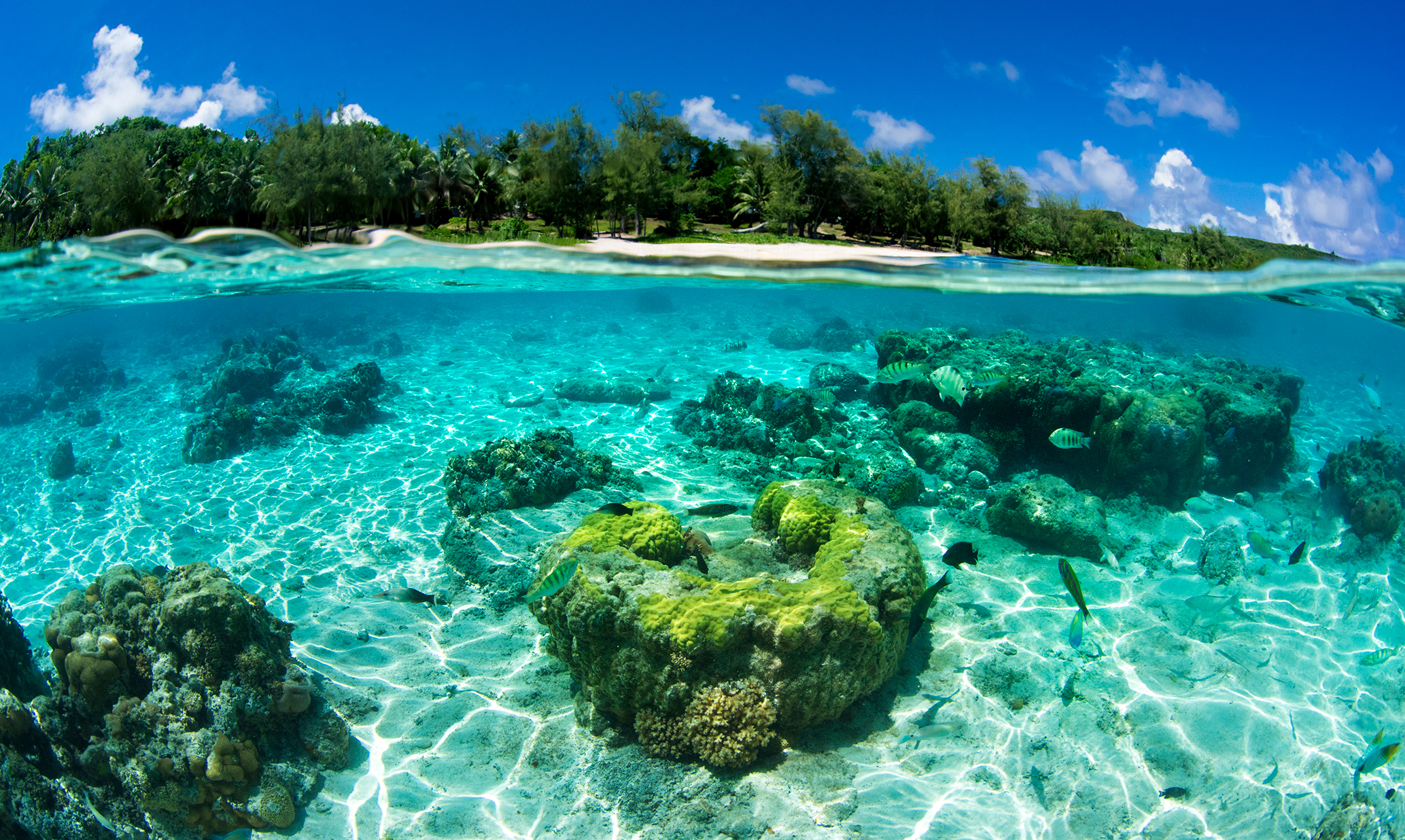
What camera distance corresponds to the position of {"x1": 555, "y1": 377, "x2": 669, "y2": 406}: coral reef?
663 inches

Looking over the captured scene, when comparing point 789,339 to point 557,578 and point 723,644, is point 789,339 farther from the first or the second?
point 557,578

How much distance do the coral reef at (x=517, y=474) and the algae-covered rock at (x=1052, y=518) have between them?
7014 mm

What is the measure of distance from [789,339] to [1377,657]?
707 inches

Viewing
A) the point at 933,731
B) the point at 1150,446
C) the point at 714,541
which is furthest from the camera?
the point at 1150,446

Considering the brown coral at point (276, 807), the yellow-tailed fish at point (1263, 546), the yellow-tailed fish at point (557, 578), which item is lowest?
the brown coral at point (276, 807)

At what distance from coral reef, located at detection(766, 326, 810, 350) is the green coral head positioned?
1658 centimetres

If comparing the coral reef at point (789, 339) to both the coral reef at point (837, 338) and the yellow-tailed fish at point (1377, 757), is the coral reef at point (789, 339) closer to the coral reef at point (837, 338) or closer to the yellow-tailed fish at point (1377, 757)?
the coral reef at point (837, 338)

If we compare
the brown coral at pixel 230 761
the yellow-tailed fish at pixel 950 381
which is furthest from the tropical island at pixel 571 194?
the brown coral at pixel 230 761

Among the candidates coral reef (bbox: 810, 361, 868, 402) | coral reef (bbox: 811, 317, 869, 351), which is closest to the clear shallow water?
coral reef (bbox: 810, 361, 868, 402)

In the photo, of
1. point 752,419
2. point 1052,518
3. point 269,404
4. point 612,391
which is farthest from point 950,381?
point 269,404

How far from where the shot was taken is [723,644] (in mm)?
5605

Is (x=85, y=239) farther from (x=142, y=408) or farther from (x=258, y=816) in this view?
(x=258, y=816)

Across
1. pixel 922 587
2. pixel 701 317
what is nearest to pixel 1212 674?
pixel 922 587

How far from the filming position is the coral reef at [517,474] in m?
10.7
